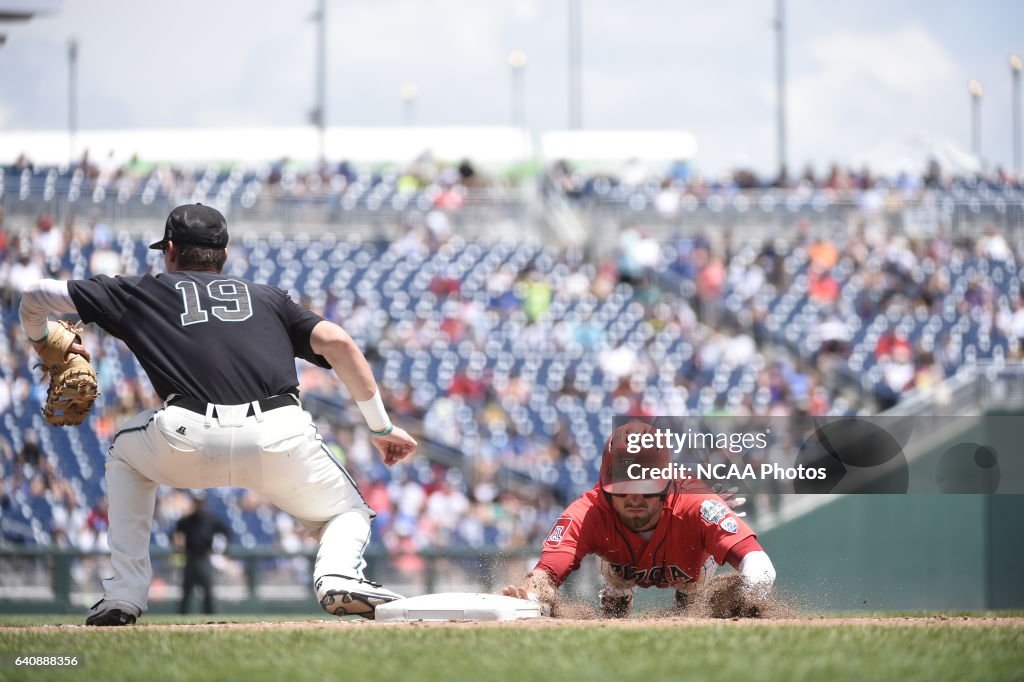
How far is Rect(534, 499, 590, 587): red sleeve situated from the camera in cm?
595

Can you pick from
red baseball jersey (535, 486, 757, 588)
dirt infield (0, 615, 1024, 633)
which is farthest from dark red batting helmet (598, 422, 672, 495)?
dirt infield (0, 615, 1024, 633)

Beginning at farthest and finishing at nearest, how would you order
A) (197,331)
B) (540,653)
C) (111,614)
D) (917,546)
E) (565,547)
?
(917,546)
(565,547)
(111,614)
(197,331)
(540,653)

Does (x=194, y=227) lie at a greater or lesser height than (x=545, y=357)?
greater

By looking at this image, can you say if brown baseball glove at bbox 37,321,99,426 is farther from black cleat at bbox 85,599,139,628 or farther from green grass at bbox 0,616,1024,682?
green grass at bbox 0,616,1024,682

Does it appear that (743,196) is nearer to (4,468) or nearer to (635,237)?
(635,237)

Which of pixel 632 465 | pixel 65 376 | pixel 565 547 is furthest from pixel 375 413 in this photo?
pixel 65 376

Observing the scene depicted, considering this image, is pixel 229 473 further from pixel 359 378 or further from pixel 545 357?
pixel 545 357

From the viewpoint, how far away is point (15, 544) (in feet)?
49.5

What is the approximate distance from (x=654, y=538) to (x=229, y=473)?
186 centimetres

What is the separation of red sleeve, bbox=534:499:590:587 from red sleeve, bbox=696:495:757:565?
51 cm

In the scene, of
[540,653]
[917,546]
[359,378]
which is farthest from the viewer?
[917,546]

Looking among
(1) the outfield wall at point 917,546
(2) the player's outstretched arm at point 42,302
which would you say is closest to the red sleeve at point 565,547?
(2) the player's outstretched arm at point 42,302

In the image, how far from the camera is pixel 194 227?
5.54 metres

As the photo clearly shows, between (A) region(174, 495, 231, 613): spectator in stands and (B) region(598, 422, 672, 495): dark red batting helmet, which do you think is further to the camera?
(A) region(174, 495, 231, 613): spectator in stands
